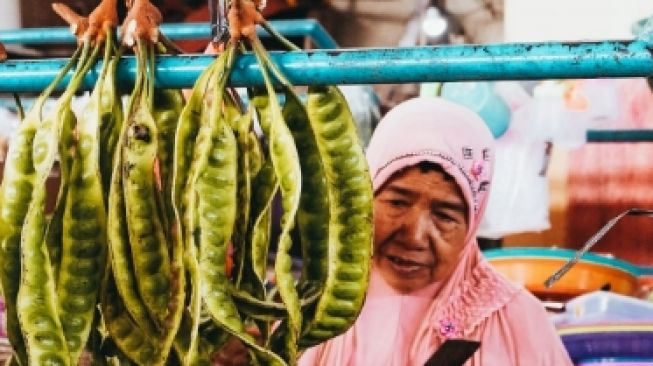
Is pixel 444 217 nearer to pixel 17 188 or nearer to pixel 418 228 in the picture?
pixel 418 228

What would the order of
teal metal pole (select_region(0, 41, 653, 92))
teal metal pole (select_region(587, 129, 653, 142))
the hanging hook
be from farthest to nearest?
teal metal pole (select_region(587, 129, 653, 142)), the hanging hook, teal metal pole (select_region(0, 41, 653, 92))

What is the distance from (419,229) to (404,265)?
0.22 ft

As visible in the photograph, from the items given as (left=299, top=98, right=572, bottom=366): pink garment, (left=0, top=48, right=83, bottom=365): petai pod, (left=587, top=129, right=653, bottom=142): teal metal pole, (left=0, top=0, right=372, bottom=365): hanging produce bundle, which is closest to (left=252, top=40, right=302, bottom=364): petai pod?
(left=0, top=0, right=372, bottom=365): hanging produce bundle

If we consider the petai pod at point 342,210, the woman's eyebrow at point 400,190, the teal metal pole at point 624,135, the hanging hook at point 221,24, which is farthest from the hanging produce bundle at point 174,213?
the teal metal pole at point 624,135

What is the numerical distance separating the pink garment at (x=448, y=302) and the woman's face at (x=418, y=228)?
0.6 inches

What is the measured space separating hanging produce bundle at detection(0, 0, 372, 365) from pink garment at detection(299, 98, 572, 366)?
1.15 ft

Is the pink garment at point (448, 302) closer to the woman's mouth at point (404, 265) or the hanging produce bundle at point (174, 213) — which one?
the woman's mouth at point (404, 265)

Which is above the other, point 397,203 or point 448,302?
point 397,203

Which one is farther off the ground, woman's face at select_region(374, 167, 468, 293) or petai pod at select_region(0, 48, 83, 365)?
petai pod at select_region(0, 48, 83, 365)

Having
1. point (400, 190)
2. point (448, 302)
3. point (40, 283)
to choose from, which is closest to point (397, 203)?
point (400, 190)

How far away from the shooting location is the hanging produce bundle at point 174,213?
92cm

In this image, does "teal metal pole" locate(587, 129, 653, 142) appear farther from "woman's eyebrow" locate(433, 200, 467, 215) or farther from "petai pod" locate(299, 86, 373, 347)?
"petai pod" locate(299, 86, 373, 347)

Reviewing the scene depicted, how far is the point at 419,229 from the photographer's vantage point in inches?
52.4

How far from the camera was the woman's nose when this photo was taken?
1325 millimetres
